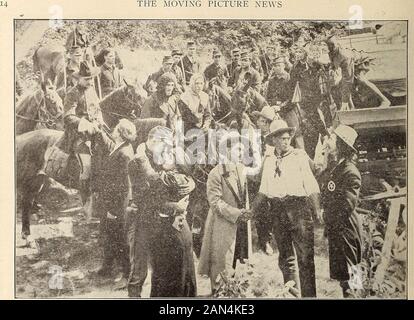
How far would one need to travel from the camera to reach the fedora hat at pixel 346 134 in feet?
6.88

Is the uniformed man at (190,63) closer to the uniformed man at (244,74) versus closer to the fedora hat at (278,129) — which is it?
the uniformed man at (244,74)

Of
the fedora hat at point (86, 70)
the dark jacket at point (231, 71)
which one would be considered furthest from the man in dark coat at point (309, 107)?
the fedora hat at point (86, 70)

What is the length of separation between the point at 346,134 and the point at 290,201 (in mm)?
327

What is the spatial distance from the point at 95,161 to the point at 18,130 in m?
0.31

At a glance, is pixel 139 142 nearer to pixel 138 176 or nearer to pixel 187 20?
pixel 138 176

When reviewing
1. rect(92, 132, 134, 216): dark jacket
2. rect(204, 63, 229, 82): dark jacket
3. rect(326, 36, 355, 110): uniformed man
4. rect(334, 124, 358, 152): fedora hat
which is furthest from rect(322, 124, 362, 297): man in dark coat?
rect(92, 132, 134, 216): dark jacket

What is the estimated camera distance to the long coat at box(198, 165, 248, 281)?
6.81ft

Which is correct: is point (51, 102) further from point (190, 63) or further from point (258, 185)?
point (258, 185)

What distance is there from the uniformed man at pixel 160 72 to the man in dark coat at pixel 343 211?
2.21ft

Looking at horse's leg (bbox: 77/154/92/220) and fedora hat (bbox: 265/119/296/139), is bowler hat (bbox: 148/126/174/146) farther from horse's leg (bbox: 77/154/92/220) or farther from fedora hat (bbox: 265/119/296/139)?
fedora hat (bbox: 265/119/296/139)

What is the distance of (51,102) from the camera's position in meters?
2.09

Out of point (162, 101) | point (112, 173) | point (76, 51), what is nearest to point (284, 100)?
point (162, 101)

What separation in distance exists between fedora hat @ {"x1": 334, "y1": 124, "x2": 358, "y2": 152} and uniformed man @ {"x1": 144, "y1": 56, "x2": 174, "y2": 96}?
2.19 feet

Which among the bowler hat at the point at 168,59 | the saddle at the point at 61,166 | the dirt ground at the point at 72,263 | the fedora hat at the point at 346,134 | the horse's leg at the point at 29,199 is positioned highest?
the bowler hat at the point at 168,59
